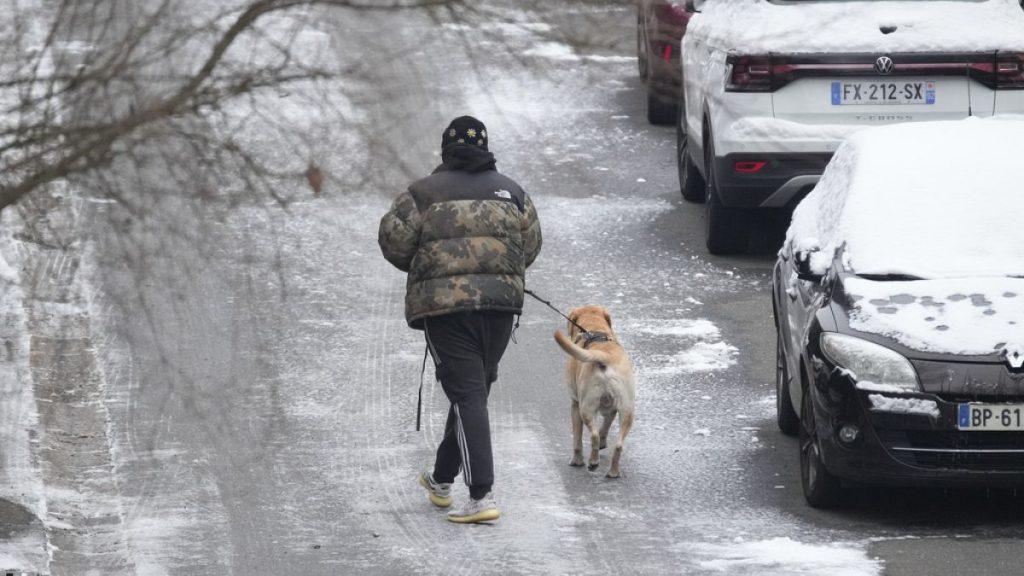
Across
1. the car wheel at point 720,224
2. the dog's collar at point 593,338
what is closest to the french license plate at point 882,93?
the car wheel at point 720,224

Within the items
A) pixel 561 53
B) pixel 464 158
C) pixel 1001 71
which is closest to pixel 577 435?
pixel 464 158

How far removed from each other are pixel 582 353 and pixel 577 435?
0.58 metres

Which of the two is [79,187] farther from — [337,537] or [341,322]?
[341,322]

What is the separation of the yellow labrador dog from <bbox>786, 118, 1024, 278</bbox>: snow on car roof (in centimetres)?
97

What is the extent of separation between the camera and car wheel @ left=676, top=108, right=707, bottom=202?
1369cm

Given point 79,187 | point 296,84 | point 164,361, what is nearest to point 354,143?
point 296,84

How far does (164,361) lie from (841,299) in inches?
128

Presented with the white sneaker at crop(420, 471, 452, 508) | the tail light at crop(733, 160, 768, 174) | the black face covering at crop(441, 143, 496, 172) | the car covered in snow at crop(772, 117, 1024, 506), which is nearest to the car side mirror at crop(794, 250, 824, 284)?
the car covered in snow at crop(772, 117, 1024, 506)

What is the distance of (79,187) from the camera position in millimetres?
4602

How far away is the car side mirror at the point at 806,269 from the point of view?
7.64 meters

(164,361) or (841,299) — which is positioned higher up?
(164,361)

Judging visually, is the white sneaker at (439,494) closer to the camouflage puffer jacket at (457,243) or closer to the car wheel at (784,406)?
the camouflage puffer jacket at (457,243)

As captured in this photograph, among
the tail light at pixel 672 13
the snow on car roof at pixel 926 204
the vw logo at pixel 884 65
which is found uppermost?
the tail light at pixel 672 13

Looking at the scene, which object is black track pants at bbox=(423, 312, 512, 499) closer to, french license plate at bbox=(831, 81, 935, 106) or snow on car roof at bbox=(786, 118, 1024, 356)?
snow on car roof at bbox=(786, 118, 1024, 356)
